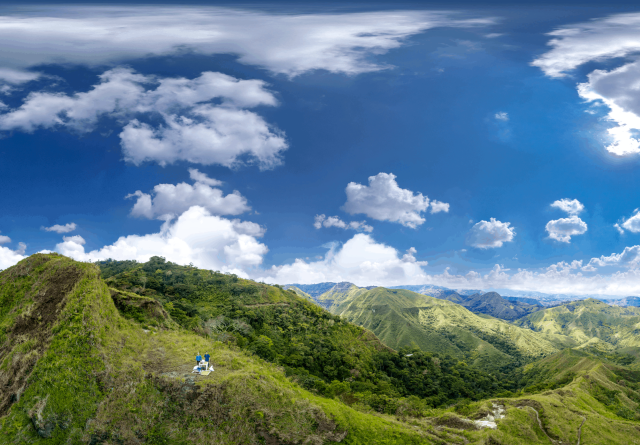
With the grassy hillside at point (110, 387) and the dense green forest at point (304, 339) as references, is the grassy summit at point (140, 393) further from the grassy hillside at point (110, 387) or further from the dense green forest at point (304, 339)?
the dense green forest at point (304, 339)

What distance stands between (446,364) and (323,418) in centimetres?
11878

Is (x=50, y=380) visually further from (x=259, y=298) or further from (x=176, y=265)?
(x=176, y=265)

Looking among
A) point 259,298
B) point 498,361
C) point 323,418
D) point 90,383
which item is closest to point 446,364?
point 259,298

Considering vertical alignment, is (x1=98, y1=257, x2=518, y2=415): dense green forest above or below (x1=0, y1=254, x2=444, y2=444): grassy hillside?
below

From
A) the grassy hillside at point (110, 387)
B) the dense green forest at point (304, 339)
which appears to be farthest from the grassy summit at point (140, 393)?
the dense green forest at point (304, 339)

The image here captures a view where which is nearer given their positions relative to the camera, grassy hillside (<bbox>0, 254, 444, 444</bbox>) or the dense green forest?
grassy hillside (<bbox>0, 254, 444, 444</bbox>)

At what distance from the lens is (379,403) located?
5425 cm

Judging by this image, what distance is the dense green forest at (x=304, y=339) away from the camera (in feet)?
229

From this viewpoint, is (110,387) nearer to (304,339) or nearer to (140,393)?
(140,393)

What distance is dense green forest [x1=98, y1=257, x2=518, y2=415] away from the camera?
69.9m

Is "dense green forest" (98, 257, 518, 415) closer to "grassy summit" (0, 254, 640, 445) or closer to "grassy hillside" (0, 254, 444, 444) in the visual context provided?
"grassy summit" (0, 254, 640, 445)

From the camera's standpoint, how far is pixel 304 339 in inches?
3521

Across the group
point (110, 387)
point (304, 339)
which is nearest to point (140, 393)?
point (110, 387)

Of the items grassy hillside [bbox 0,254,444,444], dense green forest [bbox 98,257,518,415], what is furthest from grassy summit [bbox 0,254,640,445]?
dense green forest [bbox 98,257,518,415]
